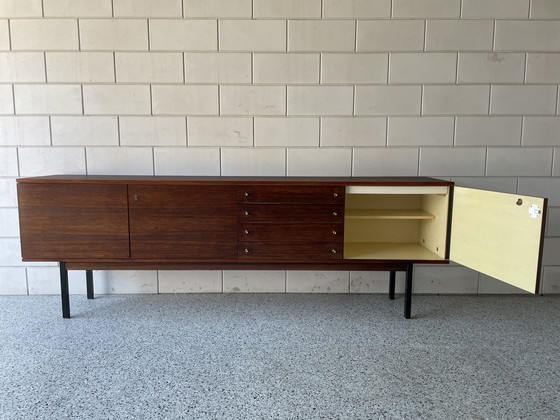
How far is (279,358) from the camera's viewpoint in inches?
85.6

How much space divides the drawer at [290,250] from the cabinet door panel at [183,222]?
10 centimetres

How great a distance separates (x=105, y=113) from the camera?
9.64 feet

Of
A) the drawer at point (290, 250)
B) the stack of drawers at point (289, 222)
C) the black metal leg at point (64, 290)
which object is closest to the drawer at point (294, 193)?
the stack of drawers at point (289, 222)

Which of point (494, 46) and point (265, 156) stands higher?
point (494, 46)

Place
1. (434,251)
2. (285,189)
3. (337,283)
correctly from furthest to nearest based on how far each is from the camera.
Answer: (337,283)
(434,251)
(285,189)

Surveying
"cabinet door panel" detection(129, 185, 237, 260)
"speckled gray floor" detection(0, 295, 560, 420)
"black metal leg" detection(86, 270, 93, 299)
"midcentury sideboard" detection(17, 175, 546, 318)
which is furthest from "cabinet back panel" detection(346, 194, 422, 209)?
"black metal leg" detection(86, 270, 93, 299)

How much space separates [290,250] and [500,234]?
1.14 meters

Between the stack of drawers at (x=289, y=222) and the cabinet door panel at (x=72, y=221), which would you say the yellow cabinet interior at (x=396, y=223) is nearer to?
the stack of drawers at (x=289, y=222)

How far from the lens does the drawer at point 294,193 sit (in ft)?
8.18

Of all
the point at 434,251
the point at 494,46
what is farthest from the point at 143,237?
the point at 494,46

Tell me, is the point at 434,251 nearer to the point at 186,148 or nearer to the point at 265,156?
the point at 265,156

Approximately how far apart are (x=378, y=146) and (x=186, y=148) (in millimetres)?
1340

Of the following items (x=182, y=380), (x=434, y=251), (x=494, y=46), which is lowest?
(x=182, y=380)

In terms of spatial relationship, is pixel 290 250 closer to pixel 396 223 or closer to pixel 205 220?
pixel 205 220
